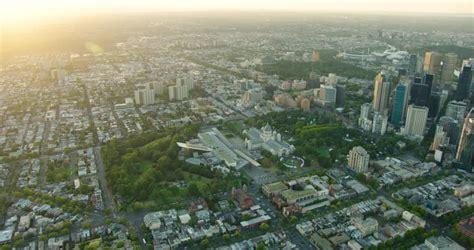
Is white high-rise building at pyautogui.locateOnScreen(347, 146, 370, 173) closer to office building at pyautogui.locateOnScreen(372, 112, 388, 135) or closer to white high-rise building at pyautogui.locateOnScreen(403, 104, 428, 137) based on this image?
office building at pyautogui.locateOnScreen(372, 112, 388, 135)

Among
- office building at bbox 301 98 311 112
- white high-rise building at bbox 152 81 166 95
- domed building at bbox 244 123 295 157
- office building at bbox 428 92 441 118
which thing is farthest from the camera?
white high-rise building at bbox 152 81 166 95

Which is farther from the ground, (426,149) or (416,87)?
(416,87)

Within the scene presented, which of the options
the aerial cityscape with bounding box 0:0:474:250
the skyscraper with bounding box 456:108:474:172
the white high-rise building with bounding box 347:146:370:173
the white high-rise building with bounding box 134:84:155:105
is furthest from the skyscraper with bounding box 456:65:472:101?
the white high-rise building with bounding box 134:84:155:105

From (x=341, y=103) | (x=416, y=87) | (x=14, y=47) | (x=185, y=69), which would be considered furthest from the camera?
(x=14, y=47)

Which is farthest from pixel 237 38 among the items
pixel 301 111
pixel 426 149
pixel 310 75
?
pixel 426 149

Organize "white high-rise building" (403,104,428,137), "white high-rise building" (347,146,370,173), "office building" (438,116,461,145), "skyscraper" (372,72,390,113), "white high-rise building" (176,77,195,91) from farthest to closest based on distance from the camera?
1. "white high-rise building" (176,77,195,91)
2. "skyscraper" (372,72,390,113)
3. "white high-rise building" (403,104,428,137)
4. "office building" (438,116,461,145)
5. "white high-rise building" (347,146,370,173)

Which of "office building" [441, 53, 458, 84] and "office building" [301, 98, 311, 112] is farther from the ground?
"office building" [441, 53, 458, 84]

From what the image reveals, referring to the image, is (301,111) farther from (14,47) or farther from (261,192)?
(14,47)
